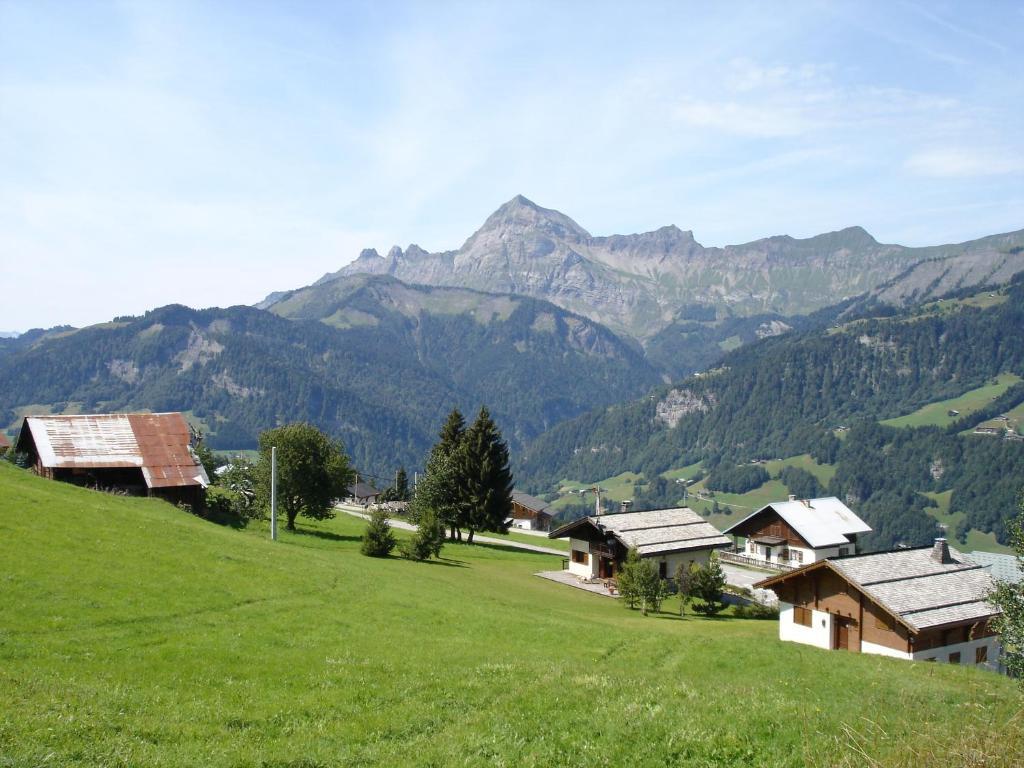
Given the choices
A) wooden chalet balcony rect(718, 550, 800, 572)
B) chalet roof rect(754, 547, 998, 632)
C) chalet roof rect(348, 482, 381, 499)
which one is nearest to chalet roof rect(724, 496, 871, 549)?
wooden chalet balcony rect(718, 550, 800, 572)

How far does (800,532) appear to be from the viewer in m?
82.9

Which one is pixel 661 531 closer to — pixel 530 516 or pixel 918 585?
pixel 918 585

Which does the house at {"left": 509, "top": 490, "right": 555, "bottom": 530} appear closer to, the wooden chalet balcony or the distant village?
the wooden chalet balcony

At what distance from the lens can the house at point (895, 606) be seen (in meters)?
36.4

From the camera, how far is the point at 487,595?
42.2 metres

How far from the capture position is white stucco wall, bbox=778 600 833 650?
39.9 meters

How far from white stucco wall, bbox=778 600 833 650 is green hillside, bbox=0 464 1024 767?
26.5ft

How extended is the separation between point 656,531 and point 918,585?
26817 mm

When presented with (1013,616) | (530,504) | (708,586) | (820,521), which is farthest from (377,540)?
(530,504)

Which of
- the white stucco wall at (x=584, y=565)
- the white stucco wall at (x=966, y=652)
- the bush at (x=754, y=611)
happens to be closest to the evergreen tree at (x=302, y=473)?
the white stucco wall at (x=584, y=565)

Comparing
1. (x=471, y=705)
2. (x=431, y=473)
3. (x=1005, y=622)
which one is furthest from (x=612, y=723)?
(x=431, y=473)

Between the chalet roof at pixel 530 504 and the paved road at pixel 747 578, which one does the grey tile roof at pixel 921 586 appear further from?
the chalet roof at pixel 530 504

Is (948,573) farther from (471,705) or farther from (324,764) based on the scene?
(324,764)

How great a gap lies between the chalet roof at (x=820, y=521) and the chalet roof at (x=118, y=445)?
190 ft
